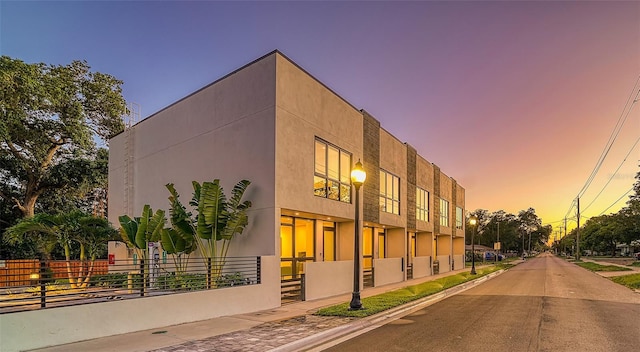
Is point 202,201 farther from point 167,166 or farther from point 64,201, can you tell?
point 64,201

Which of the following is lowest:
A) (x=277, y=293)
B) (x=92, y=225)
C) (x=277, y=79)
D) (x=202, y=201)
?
(x=277, y=293)

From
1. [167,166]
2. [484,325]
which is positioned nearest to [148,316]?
Answer: [484,325]

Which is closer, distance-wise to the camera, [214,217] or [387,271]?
[214,217]

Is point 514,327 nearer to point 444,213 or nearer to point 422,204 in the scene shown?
point 422,204

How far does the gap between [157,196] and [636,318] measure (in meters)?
19.3

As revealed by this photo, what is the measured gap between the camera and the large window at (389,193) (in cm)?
2233

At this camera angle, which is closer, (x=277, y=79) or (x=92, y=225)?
(x=277, y=79)

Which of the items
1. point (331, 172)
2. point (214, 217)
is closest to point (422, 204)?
point (331, 172)

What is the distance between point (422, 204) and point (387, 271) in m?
9.53

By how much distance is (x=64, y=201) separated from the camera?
3484 cm

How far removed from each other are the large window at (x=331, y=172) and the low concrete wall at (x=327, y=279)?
2.88 metres

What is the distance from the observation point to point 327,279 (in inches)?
620

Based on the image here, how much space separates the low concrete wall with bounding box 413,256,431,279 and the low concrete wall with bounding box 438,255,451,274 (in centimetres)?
387

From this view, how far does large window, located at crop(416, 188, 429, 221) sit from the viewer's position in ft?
Answer: 93.3
